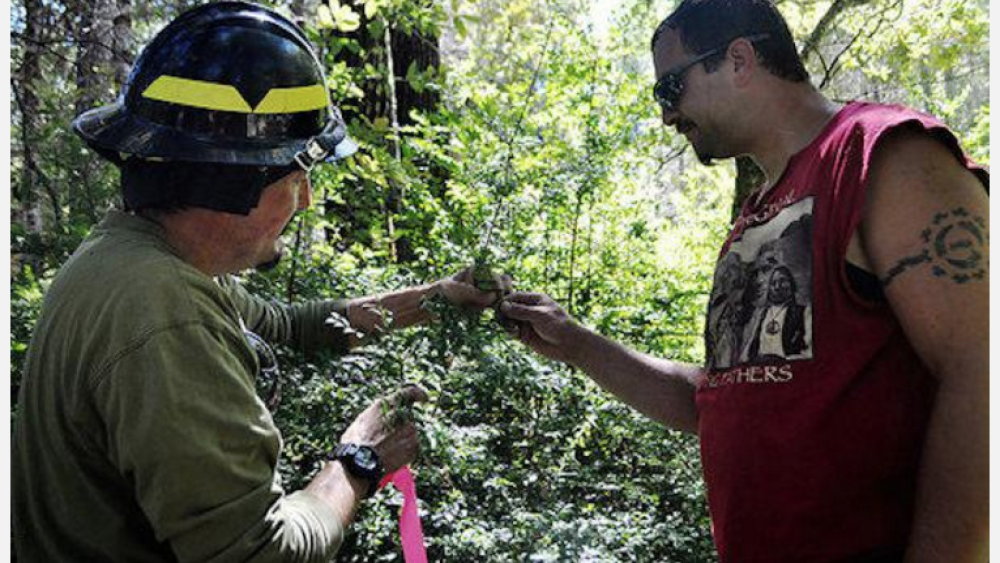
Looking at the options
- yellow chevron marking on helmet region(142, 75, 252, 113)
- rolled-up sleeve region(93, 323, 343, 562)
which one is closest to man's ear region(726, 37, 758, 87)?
yellow chevron marking on helmet region(142, 75, 252, 113)

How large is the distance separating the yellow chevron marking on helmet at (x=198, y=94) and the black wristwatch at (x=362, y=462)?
0.97 metres

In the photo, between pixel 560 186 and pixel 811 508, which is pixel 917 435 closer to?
pixel 811 508

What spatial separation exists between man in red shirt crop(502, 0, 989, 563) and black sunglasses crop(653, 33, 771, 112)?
0.42 meters

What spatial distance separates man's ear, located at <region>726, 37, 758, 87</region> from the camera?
2.55 metres

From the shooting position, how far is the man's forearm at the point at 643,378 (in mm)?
2855

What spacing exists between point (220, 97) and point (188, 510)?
103 centimetres

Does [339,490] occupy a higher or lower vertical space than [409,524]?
higher

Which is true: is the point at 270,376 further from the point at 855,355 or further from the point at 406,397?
the point at 855,355

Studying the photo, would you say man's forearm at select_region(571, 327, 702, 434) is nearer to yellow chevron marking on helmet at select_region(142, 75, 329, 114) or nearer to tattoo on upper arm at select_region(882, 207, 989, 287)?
tattoo on upper arm at select_region(882, 207, 989, 287)

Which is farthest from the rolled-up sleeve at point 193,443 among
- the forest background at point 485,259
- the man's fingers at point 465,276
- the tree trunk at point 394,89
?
A: the tree trunk at point 394,89

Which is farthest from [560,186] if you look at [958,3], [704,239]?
[958,3]

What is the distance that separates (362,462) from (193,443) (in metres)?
0.65

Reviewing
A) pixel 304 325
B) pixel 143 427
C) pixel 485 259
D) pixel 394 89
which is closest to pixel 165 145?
pixel 143 427

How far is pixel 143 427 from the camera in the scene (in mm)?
1704
